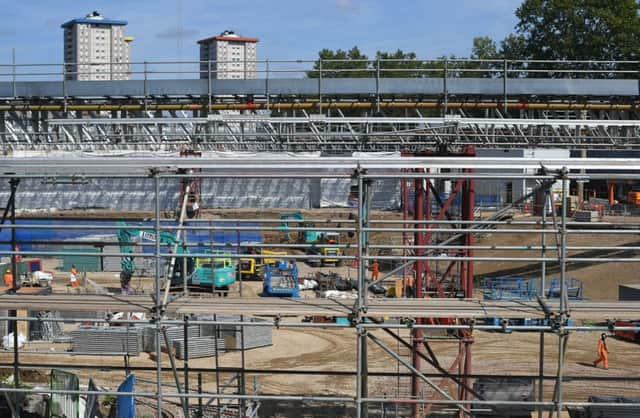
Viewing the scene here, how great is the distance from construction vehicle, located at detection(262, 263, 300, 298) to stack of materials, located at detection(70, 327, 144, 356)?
533 cm

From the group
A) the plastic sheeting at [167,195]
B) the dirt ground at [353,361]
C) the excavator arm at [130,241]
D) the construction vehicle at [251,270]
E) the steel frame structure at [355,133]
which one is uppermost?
the steel frame structure at [355,133]

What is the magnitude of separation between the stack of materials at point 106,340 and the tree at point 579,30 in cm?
4145

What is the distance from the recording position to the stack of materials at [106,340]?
2055cm

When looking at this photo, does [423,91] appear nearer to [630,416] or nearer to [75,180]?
[630,416]

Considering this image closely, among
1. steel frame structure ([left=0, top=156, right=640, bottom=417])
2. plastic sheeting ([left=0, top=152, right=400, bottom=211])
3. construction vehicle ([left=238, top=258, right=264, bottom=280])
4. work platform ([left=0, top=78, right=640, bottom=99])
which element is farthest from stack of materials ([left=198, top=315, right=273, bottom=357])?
plastic sheeting ([left=0, top=152, right=400, bottom=211])

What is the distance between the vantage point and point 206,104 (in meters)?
29.7

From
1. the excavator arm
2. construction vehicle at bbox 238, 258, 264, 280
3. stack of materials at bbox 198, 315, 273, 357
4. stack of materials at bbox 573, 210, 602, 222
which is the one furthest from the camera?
stack of materials at bbox 573, 210, 602, 222

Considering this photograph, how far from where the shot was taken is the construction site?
9.14m

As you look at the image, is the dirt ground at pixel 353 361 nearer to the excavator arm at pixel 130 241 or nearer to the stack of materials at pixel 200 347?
the stack of materials at pixel 200 347

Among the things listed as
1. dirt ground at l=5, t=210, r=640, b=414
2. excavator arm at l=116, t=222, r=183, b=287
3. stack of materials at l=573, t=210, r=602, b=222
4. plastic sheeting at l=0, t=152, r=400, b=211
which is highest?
plastic sheeting at l=0, t=152, r=400, b=211

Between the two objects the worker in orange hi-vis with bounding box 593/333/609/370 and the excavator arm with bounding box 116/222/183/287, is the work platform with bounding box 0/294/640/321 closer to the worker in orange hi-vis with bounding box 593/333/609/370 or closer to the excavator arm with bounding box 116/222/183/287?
the excavator arm with bounding box 116/222/183/287

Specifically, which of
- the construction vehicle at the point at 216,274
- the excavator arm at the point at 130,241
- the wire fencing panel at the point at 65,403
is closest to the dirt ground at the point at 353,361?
the construction vehicle at the point at 216,274

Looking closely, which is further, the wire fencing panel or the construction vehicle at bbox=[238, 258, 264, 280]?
the construction vehicle at bbox=[238, 258, 264, 280]

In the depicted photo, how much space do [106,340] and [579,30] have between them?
45.4 m
